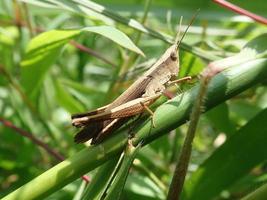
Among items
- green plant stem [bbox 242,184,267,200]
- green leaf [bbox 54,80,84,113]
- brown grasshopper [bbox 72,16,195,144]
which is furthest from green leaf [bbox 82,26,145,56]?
green leaf [bbox 54,80,84,113]

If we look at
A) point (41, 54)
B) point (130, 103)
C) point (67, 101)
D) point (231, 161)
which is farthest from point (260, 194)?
point (67, 101)

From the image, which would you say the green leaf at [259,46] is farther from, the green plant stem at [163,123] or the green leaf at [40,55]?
the green leaf at [40,55]

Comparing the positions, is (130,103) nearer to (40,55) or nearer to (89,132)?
(89,132)

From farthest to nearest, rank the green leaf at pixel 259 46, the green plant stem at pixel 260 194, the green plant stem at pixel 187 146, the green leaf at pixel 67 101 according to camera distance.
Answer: the green leaf at pixel 67 101 < the green leaf at pixel 259 46 < the green plant stem at pixel 260 194 < the green plant stem at pixel 187 146

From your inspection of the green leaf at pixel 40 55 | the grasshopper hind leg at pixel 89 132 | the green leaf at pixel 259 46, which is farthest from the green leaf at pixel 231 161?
the green leaf at pixel 40 55

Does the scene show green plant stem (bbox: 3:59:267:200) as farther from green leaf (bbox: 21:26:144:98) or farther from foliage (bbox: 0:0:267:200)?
green leaf (bbox: 21:26:144:98)

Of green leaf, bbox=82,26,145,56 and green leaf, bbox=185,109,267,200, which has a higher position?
green leaf, bbox=82,26,145,56
